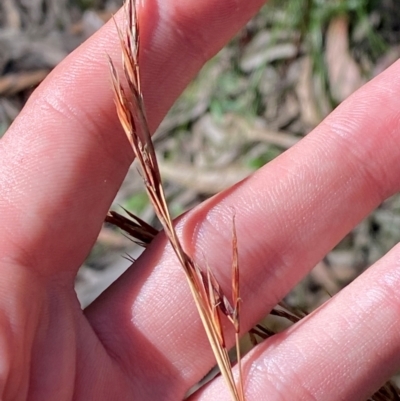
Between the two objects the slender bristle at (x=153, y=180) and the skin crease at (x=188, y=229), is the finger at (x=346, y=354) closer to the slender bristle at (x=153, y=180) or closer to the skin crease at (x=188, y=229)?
the skin crease at (x=188, y=229)

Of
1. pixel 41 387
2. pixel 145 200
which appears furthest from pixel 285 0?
pixel 41 387

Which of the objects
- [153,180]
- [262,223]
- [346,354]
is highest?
[153,180]

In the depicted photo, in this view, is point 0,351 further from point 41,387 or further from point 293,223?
point 293,223

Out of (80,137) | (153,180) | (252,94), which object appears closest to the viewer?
(153,180)

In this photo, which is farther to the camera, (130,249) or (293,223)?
(130,249)

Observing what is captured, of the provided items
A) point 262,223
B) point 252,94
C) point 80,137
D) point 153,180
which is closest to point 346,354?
point 262,223

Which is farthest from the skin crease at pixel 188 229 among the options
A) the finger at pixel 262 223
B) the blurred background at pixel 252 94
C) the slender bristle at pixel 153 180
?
the blurred background at pixel 252 94

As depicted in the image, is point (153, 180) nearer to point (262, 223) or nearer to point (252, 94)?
point (262, 223)
